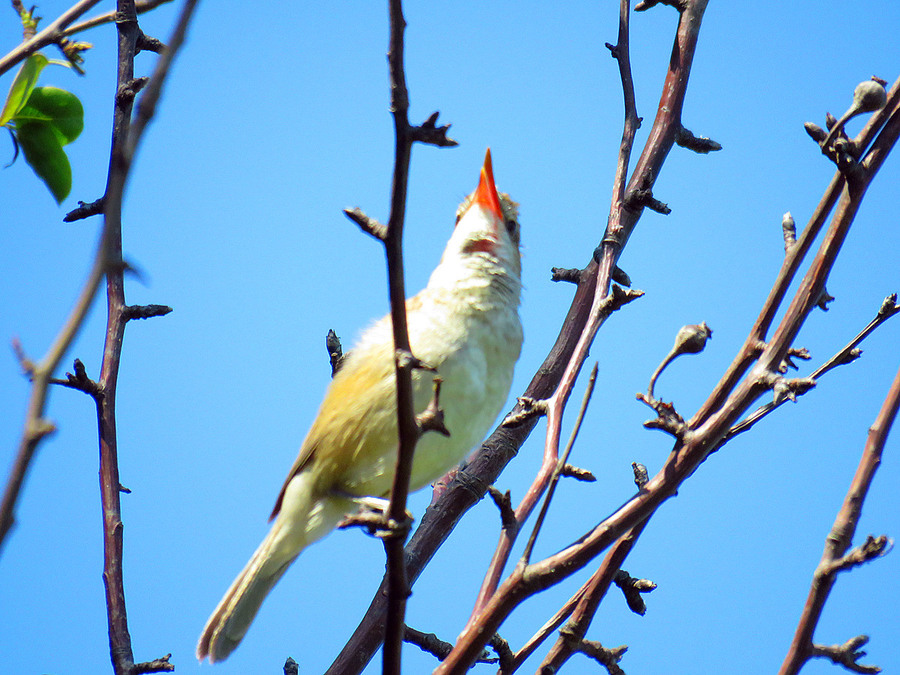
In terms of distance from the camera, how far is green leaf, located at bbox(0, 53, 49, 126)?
2.41 meters

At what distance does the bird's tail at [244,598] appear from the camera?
348 cm

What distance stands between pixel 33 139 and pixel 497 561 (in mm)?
1822

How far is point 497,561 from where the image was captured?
2.12 metres

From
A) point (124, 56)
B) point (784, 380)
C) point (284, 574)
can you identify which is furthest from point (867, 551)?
point (124, 56)

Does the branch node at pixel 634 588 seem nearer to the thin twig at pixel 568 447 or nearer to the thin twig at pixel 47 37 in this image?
the thin twig at pixel 568 447

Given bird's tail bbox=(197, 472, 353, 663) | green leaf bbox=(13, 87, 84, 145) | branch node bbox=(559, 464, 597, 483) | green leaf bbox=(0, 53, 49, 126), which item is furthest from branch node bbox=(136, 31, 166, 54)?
branch node bbox=(559, 464, 597, 483)

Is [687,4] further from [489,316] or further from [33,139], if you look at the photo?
[33,139]

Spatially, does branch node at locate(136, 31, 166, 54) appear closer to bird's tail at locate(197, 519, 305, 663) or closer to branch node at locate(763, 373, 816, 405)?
bird's tail at locate(197, 519, 305, 663)

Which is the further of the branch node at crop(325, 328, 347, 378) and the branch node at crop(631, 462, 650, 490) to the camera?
the branch node at crop(325, 328, 347, 378)

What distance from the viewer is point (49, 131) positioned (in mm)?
2557

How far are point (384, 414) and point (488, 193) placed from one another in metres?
1.36

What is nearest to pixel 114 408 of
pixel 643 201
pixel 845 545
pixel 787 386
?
pixel 643 201

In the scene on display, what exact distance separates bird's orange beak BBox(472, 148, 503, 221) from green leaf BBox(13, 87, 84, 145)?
1.97 m

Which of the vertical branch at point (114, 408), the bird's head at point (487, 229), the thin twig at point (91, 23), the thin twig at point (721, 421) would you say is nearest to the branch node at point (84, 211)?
the vertical branch at point (114, 408)
